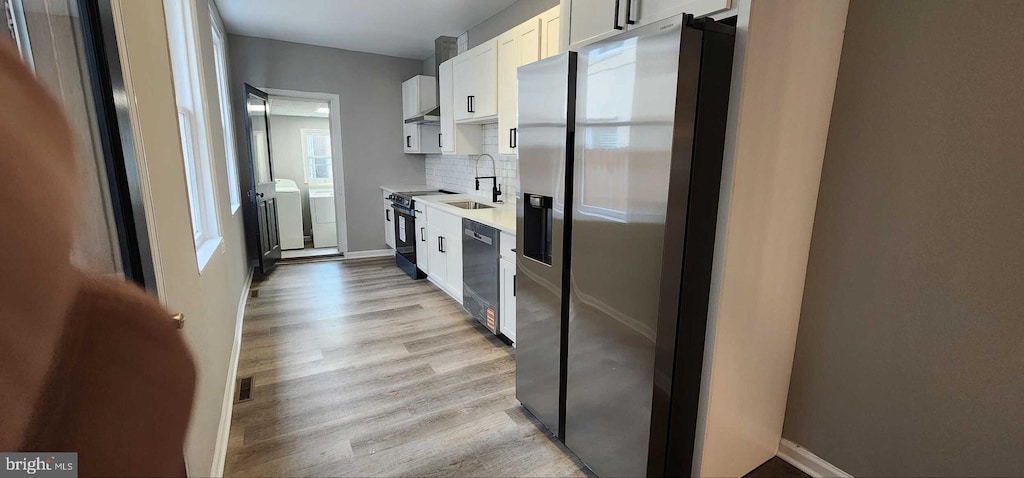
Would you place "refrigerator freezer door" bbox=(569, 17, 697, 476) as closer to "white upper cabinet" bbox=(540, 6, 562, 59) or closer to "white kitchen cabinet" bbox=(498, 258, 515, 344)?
"white kitchen cabinet" bbox=(498, 258, 515, 344)

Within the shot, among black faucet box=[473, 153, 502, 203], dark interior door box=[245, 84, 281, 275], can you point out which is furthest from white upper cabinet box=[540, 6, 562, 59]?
dark interior door box=[245, 84, 281, 275]

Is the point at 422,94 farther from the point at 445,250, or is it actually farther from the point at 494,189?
the point at 445,250

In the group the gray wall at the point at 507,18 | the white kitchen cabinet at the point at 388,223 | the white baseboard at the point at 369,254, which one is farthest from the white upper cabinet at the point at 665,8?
the white baseboard at the point at 369,254

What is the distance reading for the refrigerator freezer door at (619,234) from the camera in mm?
1299

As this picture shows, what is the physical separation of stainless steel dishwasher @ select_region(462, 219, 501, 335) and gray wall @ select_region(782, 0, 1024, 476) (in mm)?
1756

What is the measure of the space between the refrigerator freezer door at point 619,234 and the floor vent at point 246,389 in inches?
68.4

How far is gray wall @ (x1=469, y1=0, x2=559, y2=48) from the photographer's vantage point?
3.19m

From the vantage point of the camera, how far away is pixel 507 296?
109 inches

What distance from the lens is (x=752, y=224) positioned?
55.9 inches

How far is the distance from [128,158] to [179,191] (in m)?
0.78

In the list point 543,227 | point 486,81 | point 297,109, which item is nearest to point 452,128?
point 486,81

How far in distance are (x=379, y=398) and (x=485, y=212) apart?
60.0 inches

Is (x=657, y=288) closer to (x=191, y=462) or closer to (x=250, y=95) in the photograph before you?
(x=191, y=462)

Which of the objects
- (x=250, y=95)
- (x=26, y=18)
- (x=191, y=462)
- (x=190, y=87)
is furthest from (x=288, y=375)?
(x=250, y=95)
